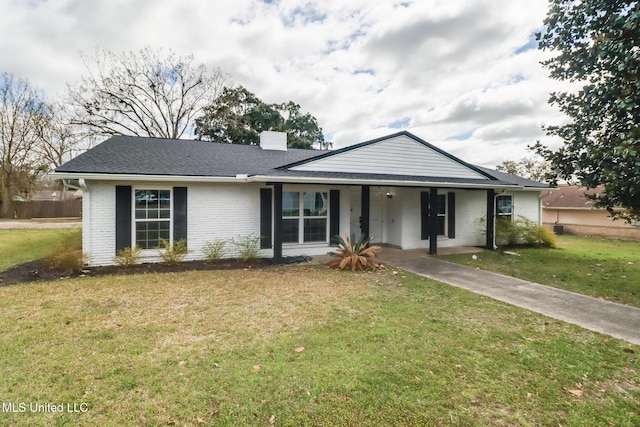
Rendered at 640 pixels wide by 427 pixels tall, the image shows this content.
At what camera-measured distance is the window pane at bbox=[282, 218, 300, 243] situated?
10102 millimetres

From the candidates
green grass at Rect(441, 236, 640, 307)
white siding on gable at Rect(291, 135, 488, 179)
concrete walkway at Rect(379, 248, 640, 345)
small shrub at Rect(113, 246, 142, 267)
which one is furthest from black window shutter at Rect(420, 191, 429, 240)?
small shrub at Rect(113, 246, 142, 267)

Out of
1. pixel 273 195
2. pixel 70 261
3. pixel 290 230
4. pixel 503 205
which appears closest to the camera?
pixel 70 261

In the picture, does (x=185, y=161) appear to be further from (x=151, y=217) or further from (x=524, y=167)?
(x=524, y=167)

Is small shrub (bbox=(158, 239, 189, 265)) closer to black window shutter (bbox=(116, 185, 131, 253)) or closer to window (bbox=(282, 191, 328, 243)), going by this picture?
black window shutter (bbox=(116, 185, 131, 253))

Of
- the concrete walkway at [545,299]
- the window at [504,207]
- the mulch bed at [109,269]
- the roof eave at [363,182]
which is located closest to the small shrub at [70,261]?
the mulch bed at [109,269]

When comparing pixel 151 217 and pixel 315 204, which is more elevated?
pixel 315 204

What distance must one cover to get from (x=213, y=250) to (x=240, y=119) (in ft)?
60.1

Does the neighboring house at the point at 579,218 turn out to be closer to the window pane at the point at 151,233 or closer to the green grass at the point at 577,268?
the green grass at the point at 577,268

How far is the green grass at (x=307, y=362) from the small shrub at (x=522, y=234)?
8.17 m

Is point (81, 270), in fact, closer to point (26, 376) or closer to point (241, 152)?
point (26, 376)

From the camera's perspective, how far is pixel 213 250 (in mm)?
9203

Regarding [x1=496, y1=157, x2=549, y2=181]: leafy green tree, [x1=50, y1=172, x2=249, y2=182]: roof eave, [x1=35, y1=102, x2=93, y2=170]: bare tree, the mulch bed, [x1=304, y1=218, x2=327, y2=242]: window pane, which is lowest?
the mulch bed

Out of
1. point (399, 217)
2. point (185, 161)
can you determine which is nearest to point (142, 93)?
point (185, 161)

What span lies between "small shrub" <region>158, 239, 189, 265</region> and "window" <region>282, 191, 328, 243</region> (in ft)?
9.98
